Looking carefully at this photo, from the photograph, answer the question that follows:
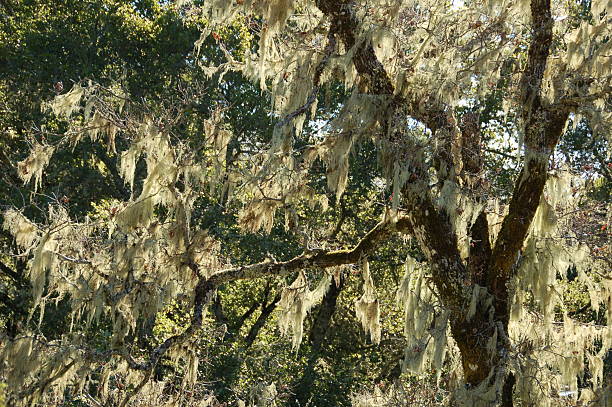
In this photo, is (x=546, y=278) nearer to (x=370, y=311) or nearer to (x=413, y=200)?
(x=413, y=200)

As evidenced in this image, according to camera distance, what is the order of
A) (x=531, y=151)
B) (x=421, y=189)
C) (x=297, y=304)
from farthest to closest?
(x=297, y=304) → (x=421, y=189) → (x=531, y=151)

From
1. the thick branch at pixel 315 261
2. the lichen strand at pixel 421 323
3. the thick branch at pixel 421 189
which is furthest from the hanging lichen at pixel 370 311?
the thick branch at pixel 421 189

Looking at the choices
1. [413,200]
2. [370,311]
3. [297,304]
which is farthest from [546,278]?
[297,304]

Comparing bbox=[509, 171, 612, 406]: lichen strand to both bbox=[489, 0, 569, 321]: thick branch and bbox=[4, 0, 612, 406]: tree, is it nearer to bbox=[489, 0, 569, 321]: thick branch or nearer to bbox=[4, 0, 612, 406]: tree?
bbox=[4, 0, 612, 406]: tree

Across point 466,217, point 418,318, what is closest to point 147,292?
point 418,318

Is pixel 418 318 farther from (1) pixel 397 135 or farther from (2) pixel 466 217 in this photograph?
(1) pixel 397 135

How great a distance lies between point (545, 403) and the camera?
436 centimetres

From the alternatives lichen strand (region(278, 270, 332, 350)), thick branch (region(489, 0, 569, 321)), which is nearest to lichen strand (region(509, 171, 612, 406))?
thick branch (region(489, 0, 569, 321))

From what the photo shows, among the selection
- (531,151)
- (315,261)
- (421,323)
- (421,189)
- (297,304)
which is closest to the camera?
(531,151)

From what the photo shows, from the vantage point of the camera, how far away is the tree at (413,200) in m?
4.50

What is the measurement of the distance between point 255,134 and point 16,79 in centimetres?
365

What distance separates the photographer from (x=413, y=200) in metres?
4.68

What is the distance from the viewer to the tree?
14.8 ft

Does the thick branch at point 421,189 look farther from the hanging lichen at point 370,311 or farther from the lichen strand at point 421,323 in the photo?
the hanging lichen at point 370,311
